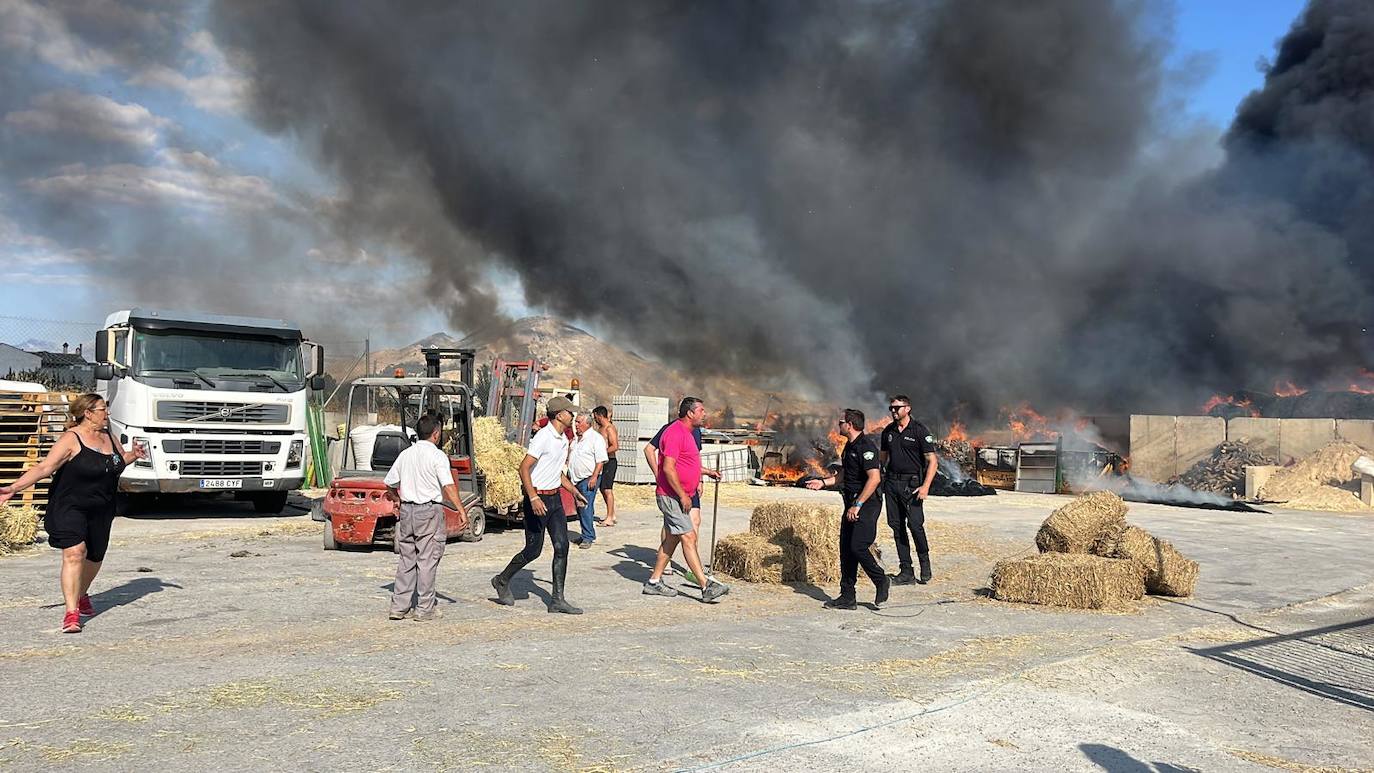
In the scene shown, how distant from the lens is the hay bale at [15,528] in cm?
1145

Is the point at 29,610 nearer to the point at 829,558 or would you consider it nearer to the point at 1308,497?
the point at 829,558

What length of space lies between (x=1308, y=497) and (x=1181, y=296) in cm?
2138

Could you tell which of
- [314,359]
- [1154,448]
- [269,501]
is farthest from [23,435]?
[1154,448]

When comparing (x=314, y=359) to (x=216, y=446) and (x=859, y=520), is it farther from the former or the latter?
(x=859, y=520)

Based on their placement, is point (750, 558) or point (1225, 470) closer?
point (750, 558)

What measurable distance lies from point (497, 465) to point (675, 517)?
18.6ft

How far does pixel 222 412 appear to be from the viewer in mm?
15227

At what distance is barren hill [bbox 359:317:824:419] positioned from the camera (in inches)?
1585

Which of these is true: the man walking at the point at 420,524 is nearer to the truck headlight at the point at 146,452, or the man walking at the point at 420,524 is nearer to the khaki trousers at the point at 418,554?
the khaki trousers at the point at 418,554

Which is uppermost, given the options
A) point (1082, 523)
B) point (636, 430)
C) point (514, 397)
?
point (514, 397)

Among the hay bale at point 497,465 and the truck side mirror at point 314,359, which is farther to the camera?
the truck side mirror at point 314,359

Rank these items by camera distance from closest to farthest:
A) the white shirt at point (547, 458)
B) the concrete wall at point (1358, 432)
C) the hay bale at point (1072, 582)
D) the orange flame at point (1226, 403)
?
the white shirt at point (547, 458)
the hay bale at point (1072, 582)
the concrete wall at point (1358, 432)
the orange flame at point (1226, 403)

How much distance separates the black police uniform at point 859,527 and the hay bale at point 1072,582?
132 cm

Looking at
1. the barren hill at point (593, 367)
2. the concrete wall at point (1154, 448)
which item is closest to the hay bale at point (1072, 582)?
the concrete wall at point (1154, 448)
